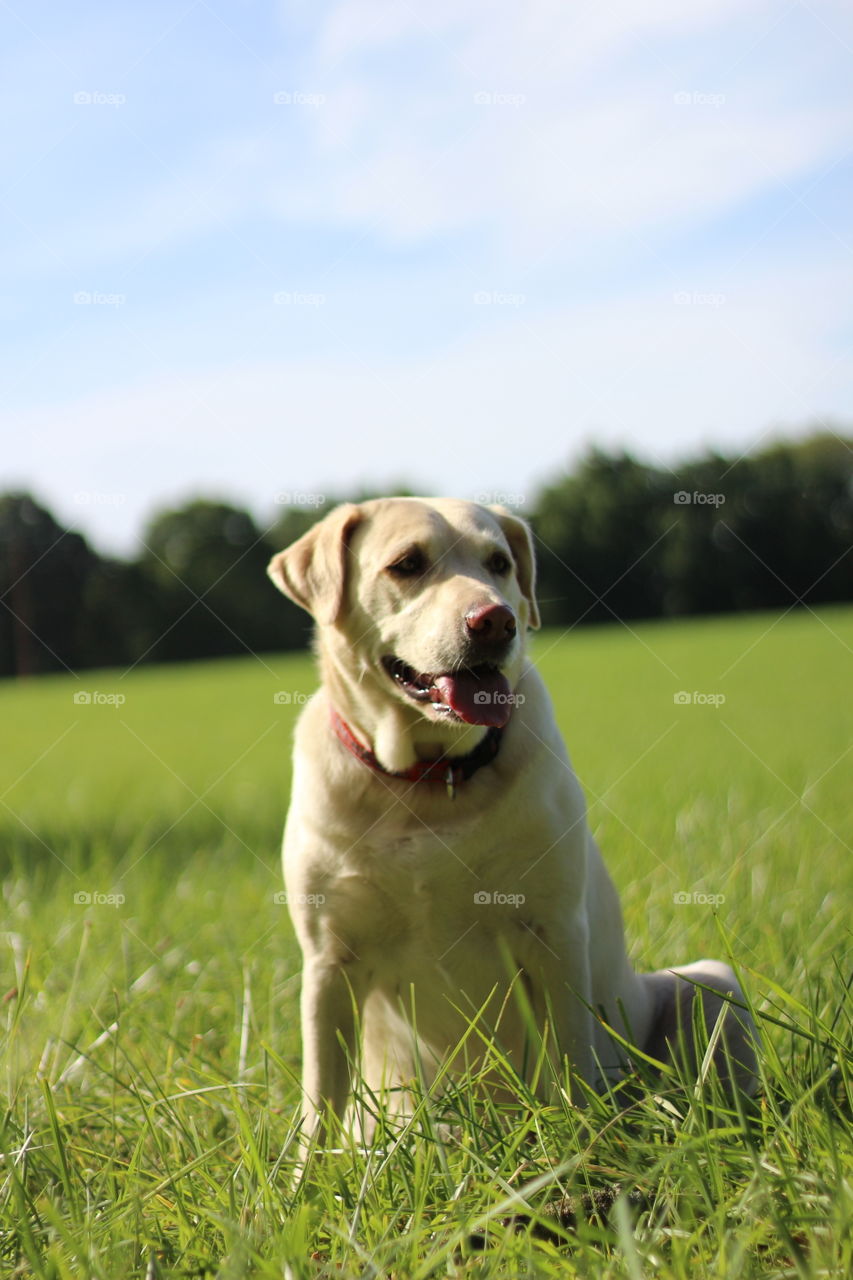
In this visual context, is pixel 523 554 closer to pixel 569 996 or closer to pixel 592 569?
pixel 569 996

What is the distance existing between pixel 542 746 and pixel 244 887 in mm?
2751

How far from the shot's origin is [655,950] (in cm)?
394

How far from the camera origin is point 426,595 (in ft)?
10.3

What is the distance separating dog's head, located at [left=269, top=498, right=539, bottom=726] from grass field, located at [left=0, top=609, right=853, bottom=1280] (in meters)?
1.00

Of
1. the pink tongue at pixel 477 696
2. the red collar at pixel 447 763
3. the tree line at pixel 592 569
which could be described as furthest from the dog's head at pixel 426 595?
the tree line at pixel 592 569

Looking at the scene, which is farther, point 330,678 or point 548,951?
point 330,678

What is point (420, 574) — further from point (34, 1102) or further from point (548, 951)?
point (34, 1102)

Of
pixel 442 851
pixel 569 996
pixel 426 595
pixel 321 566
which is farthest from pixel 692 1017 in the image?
pixel 321 566

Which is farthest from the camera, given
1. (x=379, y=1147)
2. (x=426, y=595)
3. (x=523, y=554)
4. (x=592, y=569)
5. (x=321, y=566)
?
(x=592, y=569)

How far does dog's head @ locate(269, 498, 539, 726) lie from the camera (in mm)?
2988

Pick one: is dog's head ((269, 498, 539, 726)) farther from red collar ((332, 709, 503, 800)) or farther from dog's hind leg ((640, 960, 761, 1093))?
dog's hind leg ((640, 960, 761, 1093))

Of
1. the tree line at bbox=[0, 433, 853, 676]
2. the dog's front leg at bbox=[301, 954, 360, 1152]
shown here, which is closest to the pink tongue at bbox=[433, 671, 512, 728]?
the dog's front leg at bbox=[301, 954, 360, 1152]

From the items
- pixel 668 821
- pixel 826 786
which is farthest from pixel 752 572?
pixel 668 821

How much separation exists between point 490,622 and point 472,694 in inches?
8.2
